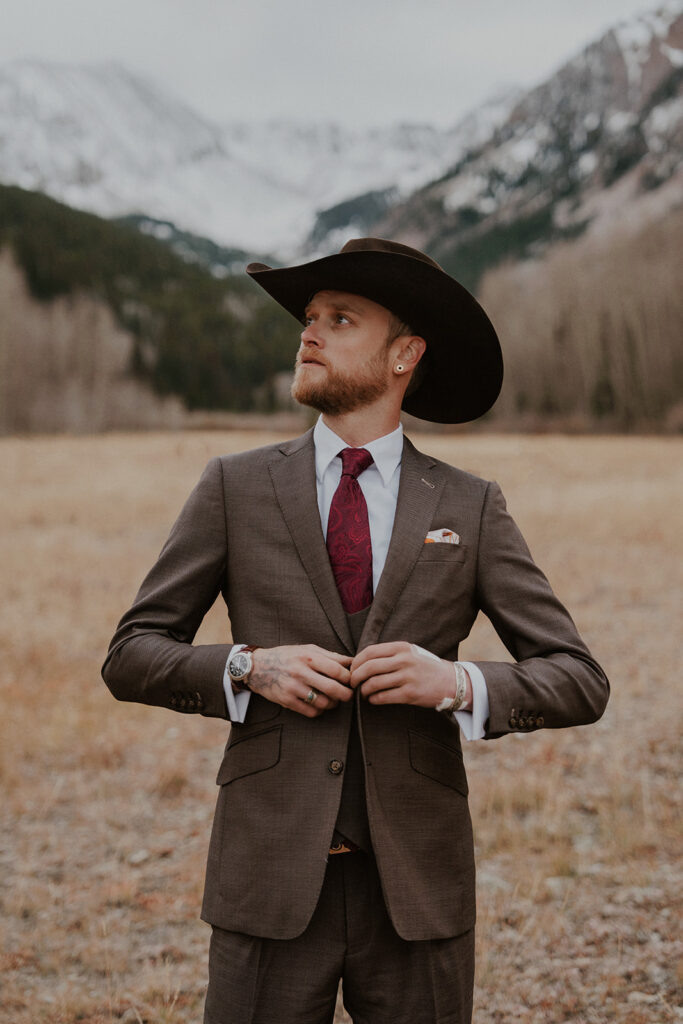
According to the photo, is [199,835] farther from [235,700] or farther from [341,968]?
[235,700]

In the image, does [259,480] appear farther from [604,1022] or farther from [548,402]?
[548,402]

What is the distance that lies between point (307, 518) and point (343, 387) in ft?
1.16

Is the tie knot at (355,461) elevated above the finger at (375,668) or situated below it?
above

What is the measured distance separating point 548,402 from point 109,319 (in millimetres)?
45049

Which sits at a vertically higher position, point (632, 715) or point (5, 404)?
point (5, 404)

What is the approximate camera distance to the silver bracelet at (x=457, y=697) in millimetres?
1940

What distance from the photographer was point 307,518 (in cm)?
214

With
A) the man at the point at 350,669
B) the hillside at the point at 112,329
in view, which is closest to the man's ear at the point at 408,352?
the man at the point at 350,669

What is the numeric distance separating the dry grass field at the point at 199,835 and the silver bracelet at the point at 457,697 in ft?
7.62

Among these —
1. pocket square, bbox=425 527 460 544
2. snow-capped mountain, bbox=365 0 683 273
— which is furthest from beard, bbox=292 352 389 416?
snow-capped mountain, bbox=365 0 683 273

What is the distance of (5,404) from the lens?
237ft

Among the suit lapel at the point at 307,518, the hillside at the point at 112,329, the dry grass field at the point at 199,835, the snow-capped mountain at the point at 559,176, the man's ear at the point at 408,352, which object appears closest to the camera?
the suit lapel at the point at 307,518

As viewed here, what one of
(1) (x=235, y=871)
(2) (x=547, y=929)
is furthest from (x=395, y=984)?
(2) (x=547, y=929)

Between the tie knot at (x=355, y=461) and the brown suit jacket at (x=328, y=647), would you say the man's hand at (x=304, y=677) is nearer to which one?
the brown suit jacket at (x=328, y=647)
